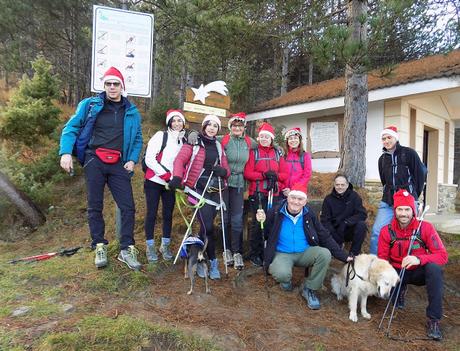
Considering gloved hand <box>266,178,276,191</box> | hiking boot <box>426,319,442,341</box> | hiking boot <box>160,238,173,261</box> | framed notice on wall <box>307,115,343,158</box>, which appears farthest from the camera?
framed notice on wall <box>307,115,343,158</box>

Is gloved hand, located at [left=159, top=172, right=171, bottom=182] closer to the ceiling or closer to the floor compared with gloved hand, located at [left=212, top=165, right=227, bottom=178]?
closer to the floor

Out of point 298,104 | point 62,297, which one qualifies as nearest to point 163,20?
point 298,104

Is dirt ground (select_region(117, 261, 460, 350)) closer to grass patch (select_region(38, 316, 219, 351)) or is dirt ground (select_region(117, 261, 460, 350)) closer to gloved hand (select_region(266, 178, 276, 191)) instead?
grass patch (select_region(38, 316, 219, 351))

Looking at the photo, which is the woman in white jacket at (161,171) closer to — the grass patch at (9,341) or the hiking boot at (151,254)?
the hiking boot at (151,254)

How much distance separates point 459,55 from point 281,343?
31.3 ft

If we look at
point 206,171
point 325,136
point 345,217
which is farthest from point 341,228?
point 325,136

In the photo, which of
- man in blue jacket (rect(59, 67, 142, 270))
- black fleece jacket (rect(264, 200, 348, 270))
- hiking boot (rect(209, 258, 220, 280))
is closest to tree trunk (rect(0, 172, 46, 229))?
man in blue jacket (rect(59, 67, 142, 270))

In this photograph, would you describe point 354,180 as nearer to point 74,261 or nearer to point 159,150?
point 159,150

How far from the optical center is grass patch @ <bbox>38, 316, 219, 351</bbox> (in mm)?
2696

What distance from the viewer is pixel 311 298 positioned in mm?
4062

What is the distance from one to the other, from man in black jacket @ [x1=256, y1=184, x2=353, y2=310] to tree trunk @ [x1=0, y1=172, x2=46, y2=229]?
4710 mm

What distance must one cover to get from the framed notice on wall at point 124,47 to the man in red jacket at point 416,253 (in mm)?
3457

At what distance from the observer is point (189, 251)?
414 cm

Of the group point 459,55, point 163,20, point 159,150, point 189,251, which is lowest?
point 189,251
